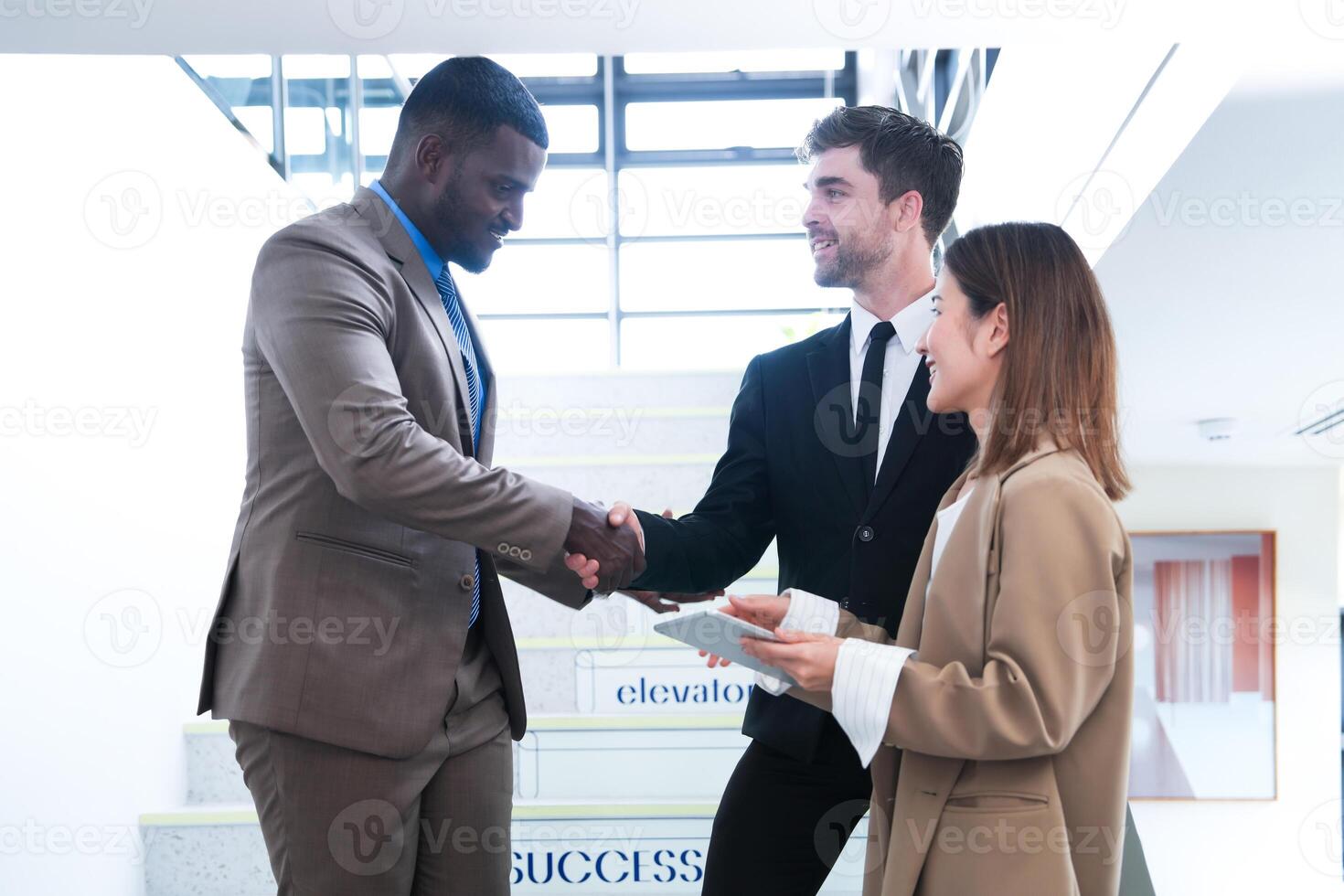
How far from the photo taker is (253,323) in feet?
5.41

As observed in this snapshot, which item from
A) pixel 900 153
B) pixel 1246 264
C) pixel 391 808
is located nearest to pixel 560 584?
pixel 391 808

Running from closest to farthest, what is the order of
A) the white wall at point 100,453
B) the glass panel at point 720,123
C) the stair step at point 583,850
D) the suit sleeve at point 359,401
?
the suit sleeve at point 359,401 → the white wall at point 100,453 → the stair step at point 583,850 → the glass panel at point 720,123

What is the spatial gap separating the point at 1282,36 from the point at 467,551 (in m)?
1.38

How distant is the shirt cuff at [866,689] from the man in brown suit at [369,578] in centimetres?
54

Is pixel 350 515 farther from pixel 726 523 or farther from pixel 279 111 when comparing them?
pixel 279 111

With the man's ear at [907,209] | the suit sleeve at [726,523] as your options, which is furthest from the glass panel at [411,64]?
the suit sleeve at [726,523]

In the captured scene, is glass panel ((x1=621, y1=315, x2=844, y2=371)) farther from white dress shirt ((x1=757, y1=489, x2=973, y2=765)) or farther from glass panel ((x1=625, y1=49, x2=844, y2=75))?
white dress shirt ((x1=757, y1=489, x2=973, y2=765))

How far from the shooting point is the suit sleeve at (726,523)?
6.92 ft

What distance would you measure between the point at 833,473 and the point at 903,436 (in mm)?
138

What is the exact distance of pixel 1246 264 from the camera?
2.73 m

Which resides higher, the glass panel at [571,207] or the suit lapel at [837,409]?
the glass panel at [571,207]

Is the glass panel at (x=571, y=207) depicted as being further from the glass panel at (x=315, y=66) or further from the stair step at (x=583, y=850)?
the stair step at (x=583, y=850)

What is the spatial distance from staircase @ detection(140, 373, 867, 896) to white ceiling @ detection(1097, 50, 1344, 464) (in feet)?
4.39

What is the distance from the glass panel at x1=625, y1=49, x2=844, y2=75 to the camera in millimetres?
8586
